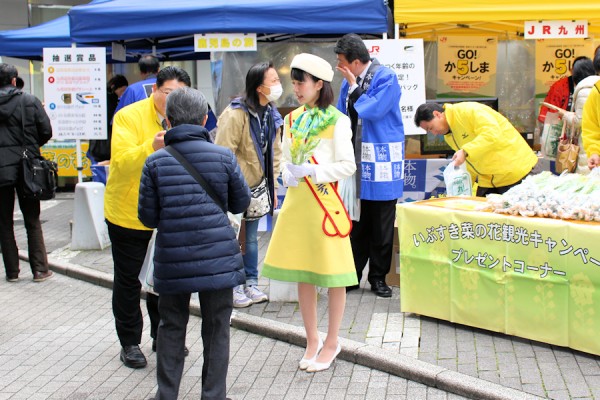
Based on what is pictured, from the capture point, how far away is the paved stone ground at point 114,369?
15.6ft

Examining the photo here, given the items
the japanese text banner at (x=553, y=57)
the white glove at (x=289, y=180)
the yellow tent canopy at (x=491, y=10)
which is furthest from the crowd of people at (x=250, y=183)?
the japanese text banner at (x=553, y=57)

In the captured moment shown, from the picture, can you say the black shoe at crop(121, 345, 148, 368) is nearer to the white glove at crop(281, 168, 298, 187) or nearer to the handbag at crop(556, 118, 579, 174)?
the white glove at crop(281, 168, 298, 187)

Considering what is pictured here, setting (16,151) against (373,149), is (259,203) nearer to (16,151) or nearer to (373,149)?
(373,149)

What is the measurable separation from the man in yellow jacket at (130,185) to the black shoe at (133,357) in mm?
161

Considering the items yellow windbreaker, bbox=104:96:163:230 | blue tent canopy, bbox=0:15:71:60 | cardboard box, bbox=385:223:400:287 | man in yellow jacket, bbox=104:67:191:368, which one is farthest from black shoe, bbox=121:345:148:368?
blue tent canopy, bbox=0:15:71:60

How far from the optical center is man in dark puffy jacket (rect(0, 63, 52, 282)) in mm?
7594

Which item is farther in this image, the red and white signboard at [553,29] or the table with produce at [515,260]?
the red and white signboard at [553,29]

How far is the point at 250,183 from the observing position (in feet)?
20.7

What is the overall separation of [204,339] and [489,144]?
9.57 feet

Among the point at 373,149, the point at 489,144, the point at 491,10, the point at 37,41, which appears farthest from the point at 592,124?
the point at 37,41

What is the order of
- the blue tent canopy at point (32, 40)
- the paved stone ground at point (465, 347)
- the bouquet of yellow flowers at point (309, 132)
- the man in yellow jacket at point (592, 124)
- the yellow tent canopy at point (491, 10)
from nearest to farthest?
the paved stone ground at point (465, 347) → the bouquet of yellow flowers at point (309, 132) → the man in yellow jacket at point (592, 124) → the yellow tent canopy at point (491, 10) → the blue tent canopy at point (32, 40)

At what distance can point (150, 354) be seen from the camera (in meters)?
5.52

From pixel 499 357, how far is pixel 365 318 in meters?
1.23

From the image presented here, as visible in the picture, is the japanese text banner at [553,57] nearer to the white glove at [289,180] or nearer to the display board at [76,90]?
the display board at [76,90]
